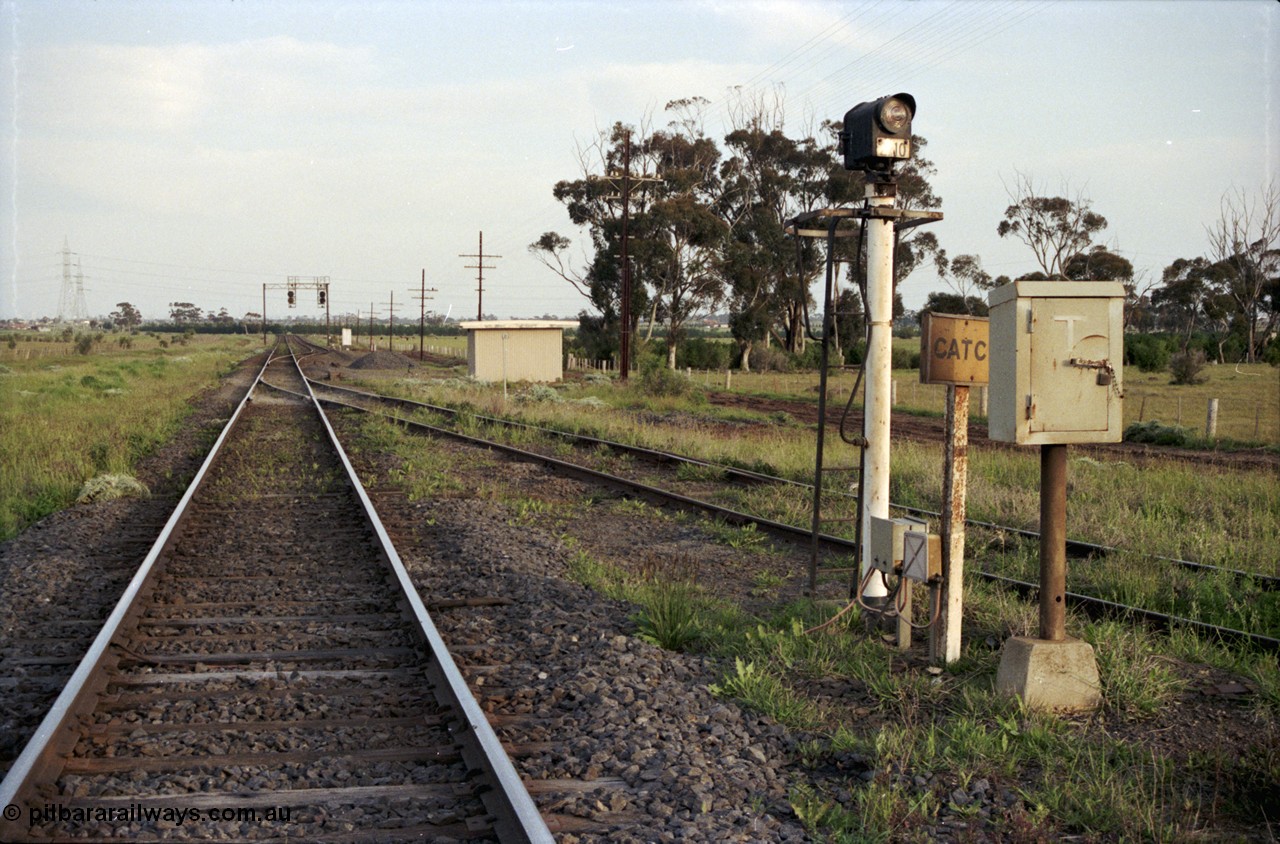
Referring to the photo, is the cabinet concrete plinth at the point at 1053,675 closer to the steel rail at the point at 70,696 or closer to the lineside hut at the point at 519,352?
the steel rail at the point at 70,696

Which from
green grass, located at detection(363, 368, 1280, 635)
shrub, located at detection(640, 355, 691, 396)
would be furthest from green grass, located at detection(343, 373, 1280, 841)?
shrub, located at detection(640, 355, 691, 396)

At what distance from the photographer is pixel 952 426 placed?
5961 mm

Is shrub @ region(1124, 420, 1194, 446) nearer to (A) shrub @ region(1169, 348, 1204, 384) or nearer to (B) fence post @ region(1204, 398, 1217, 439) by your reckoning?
(B) fence post @ region(1204, 398, 1217, 439)

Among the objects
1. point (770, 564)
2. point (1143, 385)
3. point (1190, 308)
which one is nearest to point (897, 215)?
point (770, 564)

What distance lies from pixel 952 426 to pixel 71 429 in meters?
17.6

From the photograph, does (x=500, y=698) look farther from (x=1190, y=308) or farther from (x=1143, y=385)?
(x=1190, y=308)

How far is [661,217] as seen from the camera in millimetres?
54062

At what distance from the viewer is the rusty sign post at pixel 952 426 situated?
5.84 m

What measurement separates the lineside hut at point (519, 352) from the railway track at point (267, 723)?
119 ft

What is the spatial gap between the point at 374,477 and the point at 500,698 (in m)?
8.97

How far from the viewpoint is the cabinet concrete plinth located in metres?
5.14

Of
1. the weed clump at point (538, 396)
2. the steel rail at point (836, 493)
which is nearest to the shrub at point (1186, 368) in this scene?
the weed clump at point (538, 396)

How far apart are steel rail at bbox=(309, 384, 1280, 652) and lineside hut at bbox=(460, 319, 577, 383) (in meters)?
25.0

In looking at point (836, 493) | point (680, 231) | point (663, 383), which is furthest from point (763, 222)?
point (836, 493)
